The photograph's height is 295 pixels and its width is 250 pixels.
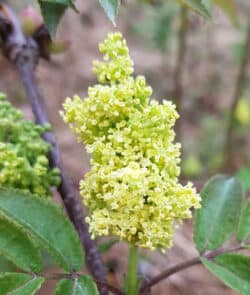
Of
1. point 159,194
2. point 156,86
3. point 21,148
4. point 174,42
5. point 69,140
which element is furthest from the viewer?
point 174,42

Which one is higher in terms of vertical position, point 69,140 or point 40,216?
point 69,140

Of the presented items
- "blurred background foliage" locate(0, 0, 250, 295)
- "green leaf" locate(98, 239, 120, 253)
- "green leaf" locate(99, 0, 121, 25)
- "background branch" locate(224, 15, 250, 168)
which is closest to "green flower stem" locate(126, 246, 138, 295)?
"green leaf" locate(98, 239, 120, 253)

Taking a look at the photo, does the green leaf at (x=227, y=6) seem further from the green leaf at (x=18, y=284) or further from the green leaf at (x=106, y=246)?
the green leaf at (x=18, y=284)

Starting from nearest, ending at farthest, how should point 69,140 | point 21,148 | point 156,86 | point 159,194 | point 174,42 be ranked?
1. point 159,194
2. point 21,148
3. point 69,140
4. point 156,86
5. point 174,42

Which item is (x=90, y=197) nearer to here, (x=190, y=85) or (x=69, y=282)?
(x=69, y=282)

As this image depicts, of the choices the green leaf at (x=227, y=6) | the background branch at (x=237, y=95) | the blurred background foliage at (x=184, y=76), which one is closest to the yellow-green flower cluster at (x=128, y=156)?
the green leaf at (x=227, y=6)

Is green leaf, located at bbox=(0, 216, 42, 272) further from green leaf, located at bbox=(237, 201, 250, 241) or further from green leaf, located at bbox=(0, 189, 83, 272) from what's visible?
green leaf, located at bbox=(237, 201, 250, 241)

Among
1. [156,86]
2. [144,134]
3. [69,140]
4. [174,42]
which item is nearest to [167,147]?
[144,134]

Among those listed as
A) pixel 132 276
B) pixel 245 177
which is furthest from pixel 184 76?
pixel 132 276
